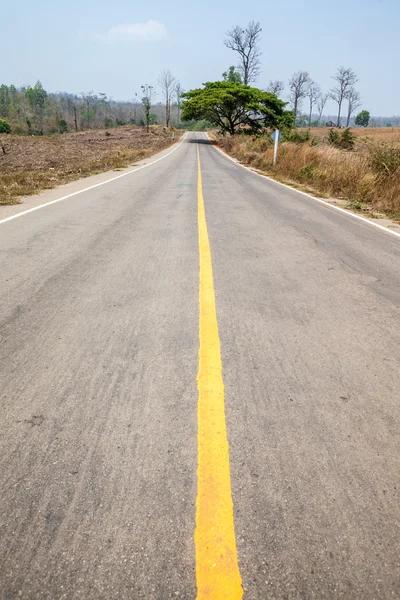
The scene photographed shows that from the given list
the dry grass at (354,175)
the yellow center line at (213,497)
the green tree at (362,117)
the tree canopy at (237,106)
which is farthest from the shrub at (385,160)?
the green tree at (362,117)

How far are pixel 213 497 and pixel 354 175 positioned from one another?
12.1 meters

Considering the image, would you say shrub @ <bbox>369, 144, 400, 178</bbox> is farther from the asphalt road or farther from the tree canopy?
the tree canopy

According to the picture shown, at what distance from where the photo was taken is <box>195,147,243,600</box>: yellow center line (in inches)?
47.3

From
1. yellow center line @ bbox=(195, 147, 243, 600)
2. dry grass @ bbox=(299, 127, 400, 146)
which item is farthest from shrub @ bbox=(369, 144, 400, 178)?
yellow center line @ bbox=(195, 147, 243, 600)

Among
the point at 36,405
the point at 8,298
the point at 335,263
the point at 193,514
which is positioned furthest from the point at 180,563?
the point at 335,263

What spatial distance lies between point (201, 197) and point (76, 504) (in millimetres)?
9276

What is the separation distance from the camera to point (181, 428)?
184 cm

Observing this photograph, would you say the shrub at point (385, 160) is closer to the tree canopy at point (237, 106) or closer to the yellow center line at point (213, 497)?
the yellow center line at point (213, 497)

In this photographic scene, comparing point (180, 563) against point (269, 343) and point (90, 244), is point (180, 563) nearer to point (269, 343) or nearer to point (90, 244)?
point (269, 343)

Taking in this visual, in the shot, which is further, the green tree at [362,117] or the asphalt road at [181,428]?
the green tree at [362,117]

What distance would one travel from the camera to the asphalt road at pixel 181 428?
4.12ft

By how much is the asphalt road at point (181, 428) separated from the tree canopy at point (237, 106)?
161 feet

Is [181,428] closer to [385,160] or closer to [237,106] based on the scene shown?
[385,160]

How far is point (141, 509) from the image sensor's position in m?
1.43
